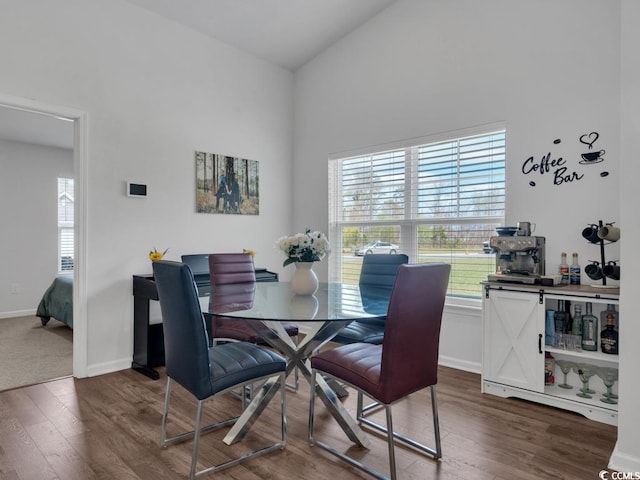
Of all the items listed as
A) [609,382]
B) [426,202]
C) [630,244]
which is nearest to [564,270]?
[609,382]

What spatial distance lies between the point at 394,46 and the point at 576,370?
3.24 m

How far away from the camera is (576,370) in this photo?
284 centimetres

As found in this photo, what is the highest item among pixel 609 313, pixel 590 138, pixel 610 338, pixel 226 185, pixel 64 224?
pixel 590 138

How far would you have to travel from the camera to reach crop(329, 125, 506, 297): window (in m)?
3.44

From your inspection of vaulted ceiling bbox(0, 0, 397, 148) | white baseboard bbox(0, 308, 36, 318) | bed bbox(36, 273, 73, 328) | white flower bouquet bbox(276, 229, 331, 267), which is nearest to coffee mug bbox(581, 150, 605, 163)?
white flower bouquet bbox(276, 229, 331, 267)

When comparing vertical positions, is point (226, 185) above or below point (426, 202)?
above

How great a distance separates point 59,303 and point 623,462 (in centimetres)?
536

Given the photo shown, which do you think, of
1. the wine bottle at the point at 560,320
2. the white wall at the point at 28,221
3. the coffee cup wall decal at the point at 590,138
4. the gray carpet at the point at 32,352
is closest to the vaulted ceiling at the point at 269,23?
the white wall at the point at 28,221

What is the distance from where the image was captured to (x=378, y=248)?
13.9 ft

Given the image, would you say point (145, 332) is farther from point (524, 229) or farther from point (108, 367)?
point (524, 229)

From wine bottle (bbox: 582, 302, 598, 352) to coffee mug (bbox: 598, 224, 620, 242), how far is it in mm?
532

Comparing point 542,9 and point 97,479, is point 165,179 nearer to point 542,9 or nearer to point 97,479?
point 97,479

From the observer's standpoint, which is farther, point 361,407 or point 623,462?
point 361,407

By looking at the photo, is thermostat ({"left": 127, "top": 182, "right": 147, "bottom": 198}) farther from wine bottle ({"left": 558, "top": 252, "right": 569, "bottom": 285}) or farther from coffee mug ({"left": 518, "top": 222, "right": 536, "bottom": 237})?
wine bottle ({"left": 558, "top": 252, "right": 569, "bottom": 285})
